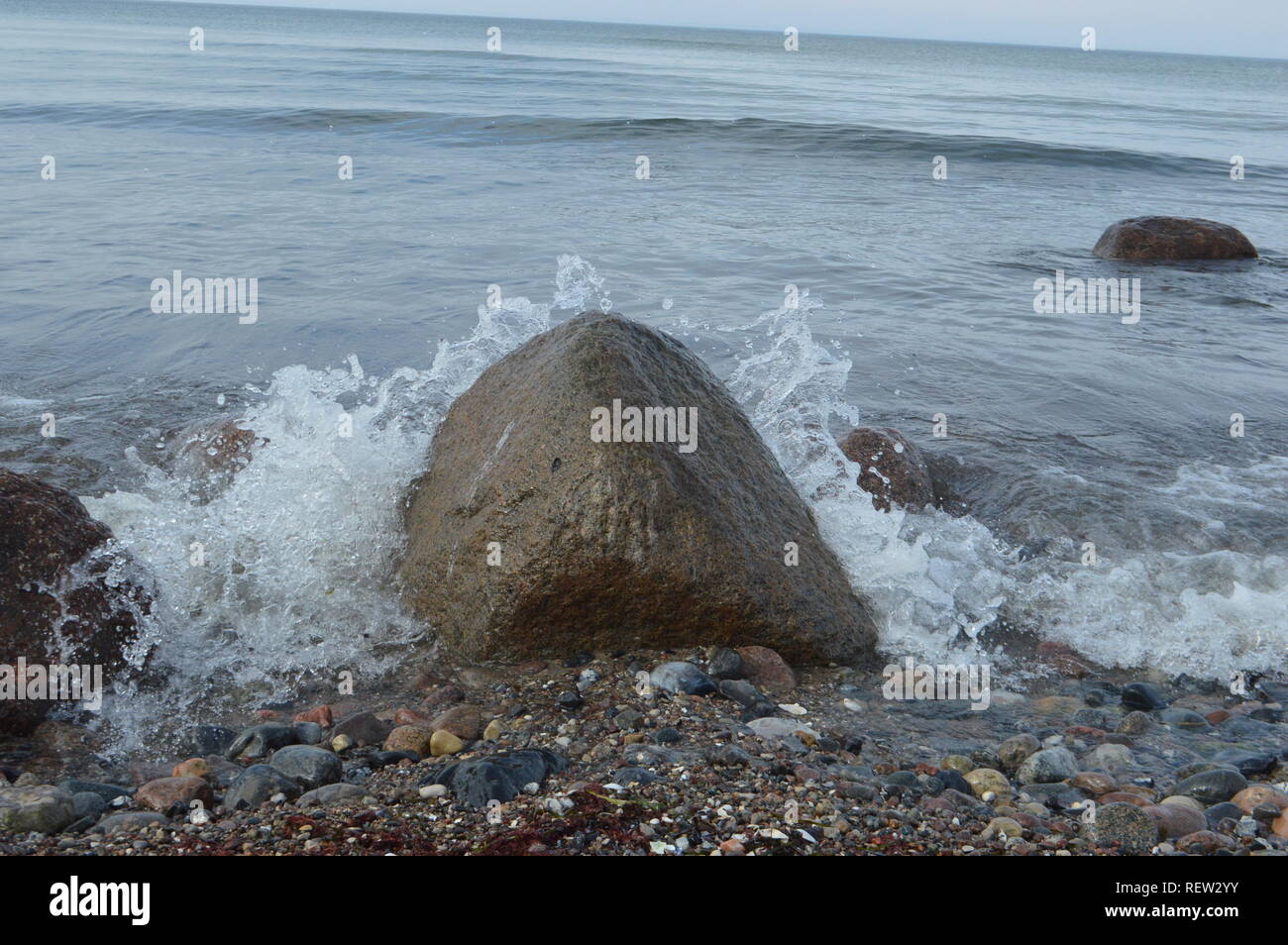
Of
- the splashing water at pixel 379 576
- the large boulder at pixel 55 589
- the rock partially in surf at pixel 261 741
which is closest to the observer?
the rock partially in surf at pixel 261 741

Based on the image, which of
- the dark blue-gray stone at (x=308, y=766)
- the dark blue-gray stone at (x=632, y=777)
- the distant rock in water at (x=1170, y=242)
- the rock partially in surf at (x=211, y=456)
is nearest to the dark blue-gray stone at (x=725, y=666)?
the dark blue-gray stone at (x=632, y=777)

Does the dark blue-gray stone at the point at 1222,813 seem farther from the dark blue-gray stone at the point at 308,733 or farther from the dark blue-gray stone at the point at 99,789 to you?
the dark blue-gray stone at the point at 99,789

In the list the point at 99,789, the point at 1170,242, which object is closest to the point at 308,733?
the point at 99,789

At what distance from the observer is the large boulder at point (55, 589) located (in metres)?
3.73

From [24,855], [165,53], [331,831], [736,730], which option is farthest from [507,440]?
[165,53]

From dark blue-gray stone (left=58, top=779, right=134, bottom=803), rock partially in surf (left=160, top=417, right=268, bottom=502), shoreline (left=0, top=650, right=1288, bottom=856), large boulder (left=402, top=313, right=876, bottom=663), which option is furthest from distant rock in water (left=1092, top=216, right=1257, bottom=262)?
dark blue-gray stone (left=58, top=779, right=134, bottom=803)

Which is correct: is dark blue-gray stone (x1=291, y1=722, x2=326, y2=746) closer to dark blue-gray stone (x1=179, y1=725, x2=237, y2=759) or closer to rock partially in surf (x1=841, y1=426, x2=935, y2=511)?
dark blue-gray stone (x1=179, y1=725, x2=237, y2=759)

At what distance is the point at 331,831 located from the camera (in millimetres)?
2787

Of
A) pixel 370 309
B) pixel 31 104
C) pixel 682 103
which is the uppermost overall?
pixel 682 103

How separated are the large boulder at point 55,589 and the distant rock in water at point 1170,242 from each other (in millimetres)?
12176

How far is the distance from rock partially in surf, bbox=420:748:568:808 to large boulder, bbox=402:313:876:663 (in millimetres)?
860

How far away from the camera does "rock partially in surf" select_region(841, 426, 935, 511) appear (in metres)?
5.80

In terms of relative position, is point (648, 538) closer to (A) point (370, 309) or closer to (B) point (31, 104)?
(A) point (370, 309)

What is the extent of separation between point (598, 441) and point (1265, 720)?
285 cm
